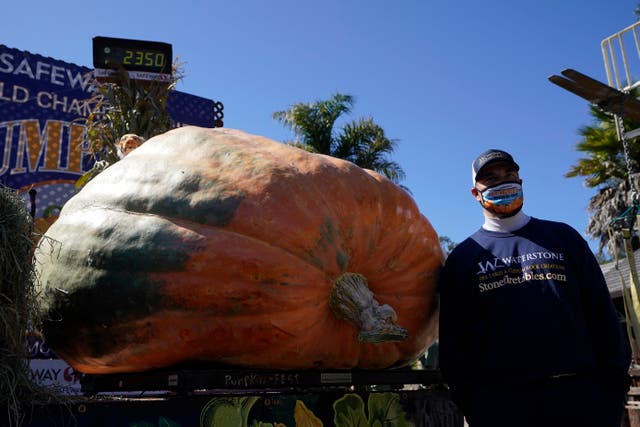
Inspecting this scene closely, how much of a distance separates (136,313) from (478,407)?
59.0 inches

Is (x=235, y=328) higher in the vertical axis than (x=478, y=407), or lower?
higher

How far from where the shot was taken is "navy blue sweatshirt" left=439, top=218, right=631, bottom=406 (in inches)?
96.9

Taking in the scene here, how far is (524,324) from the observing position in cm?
251

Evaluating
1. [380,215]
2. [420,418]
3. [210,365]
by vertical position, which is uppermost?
[380,215]

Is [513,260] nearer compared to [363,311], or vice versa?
[363,311]

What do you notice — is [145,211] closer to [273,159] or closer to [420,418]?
[273,159]

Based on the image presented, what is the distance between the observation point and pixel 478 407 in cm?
256

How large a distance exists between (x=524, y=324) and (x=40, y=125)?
10451 mm

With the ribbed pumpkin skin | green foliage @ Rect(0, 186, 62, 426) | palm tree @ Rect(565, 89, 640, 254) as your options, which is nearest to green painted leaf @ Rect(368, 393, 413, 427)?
the ribbed pumpkin skin

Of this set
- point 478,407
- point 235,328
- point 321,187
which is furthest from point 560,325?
point 235,328

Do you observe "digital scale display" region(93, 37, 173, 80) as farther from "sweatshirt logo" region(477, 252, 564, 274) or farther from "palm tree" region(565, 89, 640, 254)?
"palm tree" region(565, 89, 640, 254)

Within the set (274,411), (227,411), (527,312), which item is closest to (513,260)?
(527,312)

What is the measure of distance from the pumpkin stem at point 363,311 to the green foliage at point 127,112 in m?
2.87

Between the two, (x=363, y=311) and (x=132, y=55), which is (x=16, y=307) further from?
(x=132, y=55)
